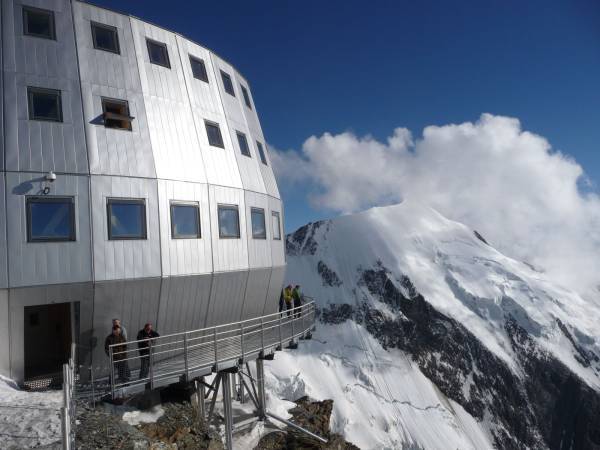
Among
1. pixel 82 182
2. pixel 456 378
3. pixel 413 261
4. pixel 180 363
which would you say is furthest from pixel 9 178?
pixel 413 261

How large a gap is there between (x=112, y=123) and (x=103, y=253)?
395 centimetres

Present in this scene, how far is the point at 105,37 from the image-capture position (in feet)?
46.6

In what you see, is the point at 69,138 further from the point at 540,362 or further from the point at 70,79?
the point at 540,362

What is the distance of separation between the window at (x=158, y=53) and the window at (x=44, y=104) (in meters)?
3.57

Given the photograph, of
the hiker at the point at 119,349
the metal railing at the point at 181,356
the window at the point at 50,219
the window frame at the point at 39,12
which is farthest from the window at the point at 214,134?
the hiker at the point at 119,349

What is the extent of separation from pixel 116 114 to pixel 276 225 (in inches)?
295

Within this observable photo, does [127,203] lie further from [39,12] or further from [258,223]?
[39,12]

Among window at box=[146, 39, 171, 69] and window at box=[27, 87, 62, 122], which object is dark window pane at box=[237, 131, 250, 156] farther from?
window at box=[27, 87, 62, 122]

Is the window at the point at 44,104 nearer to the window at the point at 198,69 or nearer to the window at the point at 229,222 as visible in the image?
the window at the point at 198,69

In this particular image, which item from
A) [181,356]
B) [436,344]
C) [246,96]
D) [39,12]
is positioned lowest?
[436,344]

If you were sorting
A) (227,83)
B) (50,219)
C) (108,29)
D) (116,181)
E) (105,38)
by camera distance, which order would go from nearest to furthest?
(50,219), (116,181), (105,38), (108,29), (227,83)

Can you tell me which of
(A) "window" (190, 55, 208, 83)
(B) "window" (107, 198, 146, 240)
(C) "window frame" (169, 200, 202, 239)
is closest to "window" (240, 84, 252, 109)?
(A) "window" (190, 55, 208, 83)

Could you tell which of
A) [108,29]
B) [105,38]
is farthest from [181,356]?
[108,29]

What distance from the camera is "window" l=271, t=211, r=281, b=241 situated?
1791 cm
